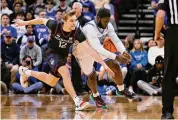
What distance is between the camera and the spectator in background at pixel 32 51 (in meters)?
12.3

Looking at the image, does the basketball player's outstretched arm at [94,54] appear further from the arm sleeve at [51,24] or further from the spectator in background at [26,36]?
the spectator in background at [26,36]

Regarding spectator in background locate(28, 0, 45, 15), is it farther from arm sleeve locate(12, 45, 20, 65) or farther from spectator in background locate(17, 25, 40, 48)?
arm sleeve locate(12, 45, 20, 65)

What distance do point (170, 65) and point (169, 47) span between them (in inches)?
8.3

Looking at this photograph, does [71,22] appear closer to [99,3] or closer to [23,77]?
[23,77]

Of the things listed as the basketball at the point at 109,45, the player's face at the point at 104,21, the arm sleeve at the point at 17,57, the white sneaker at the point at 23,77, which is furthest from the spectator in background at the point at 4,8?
the player's face at the point at 104,21

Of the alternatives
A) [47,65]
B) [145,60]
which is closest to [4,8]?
[47,65]

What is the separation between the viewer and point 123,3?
1529 cm

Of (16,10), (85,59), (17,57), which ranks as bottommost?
(17,57)

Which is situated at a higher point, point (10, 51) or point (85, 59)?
point (85, 59)

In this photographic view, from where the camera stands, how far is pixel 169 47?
5.80 meters

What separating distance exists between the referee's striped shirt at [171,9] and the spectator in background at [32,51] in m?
6.86

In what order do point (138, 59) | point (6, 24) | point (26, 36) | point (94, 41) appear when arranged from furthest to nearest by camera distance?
point (6, 24)
point (26, 36)
point (138, 59)
point (94, 41)

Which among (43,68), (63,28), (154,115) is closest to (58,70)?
(63,28)

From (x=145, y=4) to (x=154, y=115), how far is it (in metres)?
8.98
